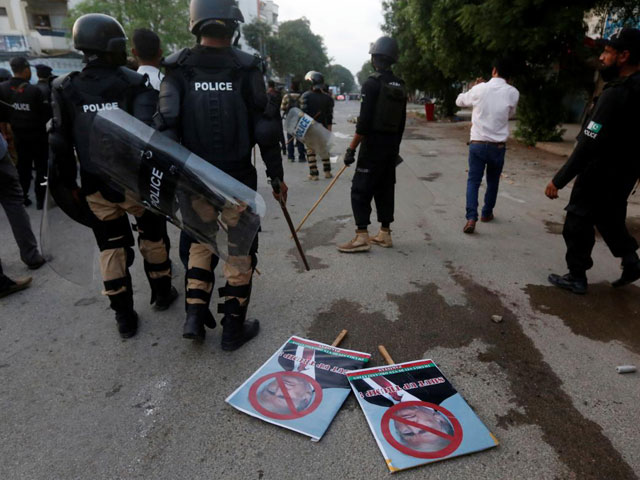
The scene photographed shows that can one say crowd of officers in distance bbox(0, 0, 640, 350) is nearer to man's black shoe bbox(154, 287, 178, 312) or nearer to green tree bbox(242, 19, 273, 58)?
man's black shoe bbox(154, 287, 178, 312)

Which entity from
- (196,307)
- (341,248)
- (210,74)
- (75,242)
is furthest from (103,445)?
(341,248)

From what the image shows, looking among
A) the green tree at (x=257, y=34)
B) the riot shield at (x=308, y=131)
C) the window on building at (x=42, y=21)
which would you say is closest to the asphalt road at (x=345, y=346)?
the riot shield at (x=308, y=131)

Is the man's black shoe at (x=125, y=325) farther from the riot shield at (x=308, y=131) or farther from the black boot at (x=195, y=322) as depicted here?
the riot shield at (x=308, y=131)

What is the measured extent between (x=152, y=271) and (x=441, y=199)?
4.69 meters

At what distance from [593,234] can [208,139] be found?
3050mm

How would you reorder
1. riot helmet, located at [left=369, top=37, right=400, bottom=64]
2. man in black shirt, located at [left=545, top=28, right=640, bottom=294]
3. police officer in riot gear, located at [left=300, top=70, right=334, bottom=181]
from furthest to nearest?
police officer in riot gear, located at [left=300, top=70, right=334, bottom=181] < riot helmet, located at [left=369, top=37, right=400, bottom=64] < man in black shirt, located at [left=545, top=28, right=640, bottom=294]

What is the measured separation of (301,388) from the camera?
91.2 inches

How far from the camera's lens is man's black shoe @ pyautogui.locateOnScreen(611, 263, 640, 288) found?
133 inches

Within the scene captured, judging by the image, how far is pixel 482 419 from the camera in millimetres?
2145

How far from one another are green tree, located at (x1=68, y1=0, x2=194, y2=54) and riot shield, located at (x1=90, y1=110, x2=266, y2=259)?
34.6 metres

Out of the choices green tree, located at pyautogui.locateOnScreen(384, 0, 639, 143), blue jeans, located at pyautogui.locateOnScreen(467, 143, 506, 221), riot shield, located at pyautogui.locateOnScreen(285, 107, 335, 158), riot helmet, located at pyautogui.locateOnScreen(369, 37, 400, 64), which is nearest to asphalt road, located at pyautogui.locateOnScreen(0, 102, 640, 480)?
blue jeans, located at pyautogui.locateOnScreen(467, 143, 506, 221)

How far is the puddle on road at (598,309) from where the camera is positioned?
292 centimetres

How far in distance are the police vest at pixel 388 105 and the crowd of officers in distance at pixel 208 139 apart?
0.04ft

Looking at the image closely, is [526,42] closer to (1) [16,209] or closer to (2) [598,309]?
(2) [598,309]
